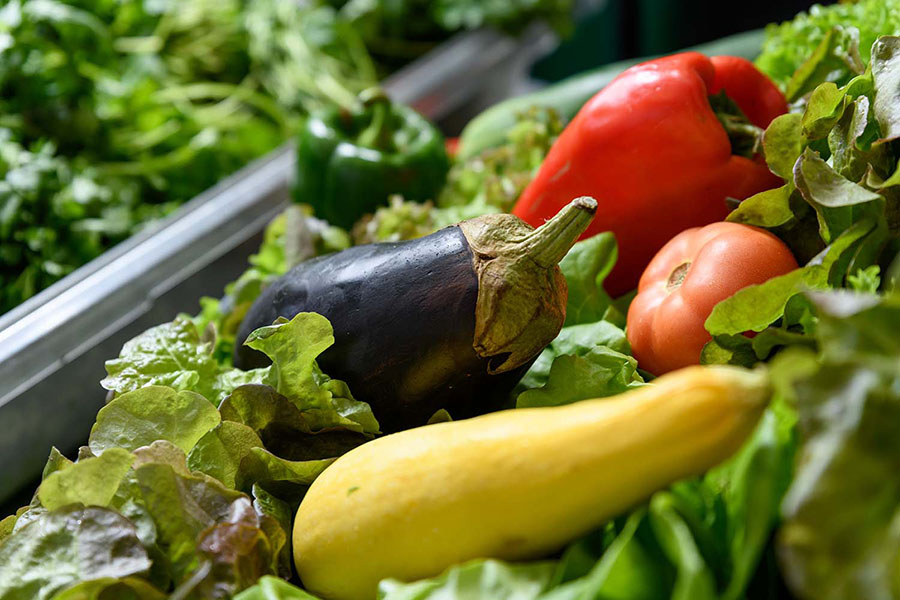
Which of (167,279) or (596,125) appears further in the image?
(167,279)

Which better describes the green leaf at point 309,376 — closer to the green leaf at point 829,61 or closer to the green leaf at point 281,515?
the green leaf at point 281,515

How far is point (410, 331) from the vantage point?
0.79 m

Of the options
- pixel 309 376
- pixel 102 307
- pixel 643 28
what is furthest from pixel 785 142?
pixel 643 28

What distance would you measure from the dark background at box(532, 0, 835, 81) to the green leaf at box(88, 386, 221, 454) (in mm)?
2114

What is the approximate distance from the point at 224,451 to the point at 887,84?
0.66 meters

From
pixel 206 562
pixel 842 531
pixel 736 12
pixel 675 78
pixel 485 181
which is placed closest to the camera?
pixel 842 531

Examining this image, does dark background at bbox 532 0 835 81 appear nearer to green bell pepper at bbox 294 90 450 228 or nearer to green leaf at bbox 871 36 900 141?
green bell pepper at bbox 294 90 450 228

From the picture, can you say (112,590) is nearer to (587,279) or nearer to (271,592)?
(271,592)

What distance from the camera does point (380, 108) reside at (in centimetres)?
153

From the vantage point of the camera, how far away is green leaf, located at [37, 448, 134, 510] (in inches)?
25.7

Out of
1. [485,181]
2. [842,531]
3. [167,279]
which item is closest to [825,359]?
[842,531]

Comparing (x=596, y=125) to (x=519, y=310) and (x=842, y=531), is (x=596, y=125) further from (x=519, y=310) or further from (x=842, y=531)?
(x=842, y=531)

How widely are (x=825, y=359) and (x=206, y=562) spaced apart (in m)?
0.44

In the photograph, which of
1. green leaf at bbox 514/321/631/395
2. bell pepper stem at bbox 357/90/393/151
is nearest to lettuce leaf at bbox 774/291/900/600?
green leaf at bbox 514/321/631/395
